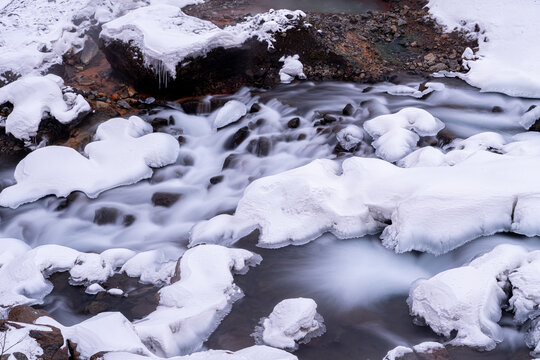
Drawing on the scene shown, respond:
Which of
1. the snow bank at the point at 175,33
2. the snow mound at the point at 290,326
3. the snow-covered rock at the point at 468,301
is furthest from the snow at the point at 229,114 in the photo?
the snow-covered rock at the point at 468,301

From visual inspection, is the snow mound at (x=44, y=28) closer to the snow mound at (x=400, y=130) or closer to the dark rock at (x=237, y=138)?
the dark rock at (x=237, y=138)

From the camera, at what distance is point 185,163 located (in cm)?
693

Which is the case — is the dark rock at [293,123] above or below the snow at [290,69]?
below

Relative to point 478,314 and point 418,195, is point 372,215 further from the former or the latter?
point 478,314

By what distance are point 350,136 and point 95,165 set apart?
141 inches

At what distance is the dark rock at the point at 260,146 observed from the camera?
6.83 metres

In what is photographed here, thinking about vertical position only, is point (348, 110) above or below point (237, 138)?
above

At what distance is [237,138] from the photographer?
7.12 meters

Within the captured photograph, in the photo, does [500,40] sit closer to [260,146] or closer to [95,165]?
[260,146]

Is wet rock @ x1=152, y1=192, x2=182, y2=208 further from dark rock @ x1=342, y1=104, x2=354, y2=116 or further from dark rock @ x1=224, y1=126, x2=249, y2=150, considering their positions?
dark rock @ x1=342, y1=104, x2=354, y2=116

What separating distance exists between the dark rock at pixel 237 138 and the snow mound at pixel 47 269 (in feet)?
8.40

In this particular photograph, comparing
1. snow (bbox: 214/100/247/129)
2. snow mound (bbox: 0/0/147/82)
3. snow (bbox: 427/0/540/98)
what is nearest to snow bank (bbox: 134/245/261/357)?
snow (bbox: 214/100/247/129)

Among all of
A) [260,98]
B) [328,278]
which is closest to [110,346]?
[328,278]

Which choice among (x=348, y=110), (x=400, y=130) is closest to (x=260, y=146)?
(x=348, y=110)
